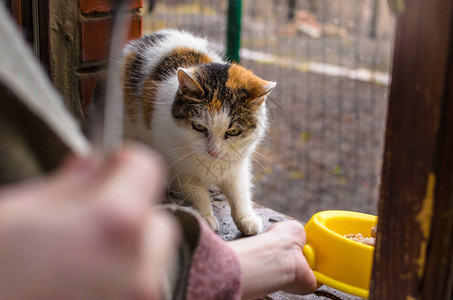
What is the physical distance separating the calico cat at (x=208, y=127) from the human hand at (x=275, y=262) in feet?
0.96

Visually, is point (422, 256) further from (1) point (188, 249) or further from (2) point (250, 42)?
(2) point (250, 42)

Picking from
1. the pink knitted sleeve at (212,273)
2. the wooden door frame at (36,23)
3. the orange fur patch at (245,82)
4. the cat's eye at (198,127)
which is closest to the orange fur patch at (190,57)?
the orange fur patch at (245,82)

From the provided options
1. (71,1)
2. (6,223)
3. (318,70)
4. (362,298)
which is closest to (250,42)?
(318,70)

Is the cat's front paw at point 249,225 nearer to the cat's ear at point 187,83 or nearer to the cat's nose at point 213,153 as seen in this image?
the cat's nose at point 213,153

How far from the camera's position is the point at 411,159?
2.26 ft

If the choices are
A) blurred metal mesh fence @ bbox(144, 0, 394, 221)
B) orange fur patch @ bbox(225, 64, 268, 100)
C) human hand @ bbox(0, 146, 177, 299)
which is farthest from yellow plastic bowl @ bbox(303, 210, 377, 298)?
blurred metal mesh fence @ bbox(144, 0, 394, 221)

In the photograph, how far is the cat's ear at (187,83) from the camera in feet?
4.50

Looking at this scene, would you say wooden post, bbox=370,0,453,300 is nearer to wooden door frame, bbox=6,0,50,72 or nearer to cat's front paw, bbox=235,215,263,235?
cat's front paw, bbox=235,215,263,235

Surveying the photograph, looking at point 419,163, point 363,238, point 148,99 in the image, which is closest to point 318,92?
point 148,99

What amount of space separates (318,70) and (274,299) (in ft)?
9.04

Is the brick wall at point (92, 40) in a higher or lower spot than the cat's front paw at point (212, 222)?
higher

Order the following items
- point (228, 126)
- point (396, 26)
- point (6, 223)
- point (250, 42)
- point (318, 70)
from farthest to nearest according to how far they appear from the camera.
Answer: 1. point (250, 42)
2. point (318, 70)
3. point (228, 126)
4. point (396, 26)
5. point (6, 223)

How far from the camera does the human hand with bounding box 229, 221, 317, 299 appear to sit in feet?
2.79

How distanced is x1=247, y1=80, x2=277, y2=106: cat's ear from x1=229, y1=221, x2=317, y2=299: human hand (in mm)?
473
